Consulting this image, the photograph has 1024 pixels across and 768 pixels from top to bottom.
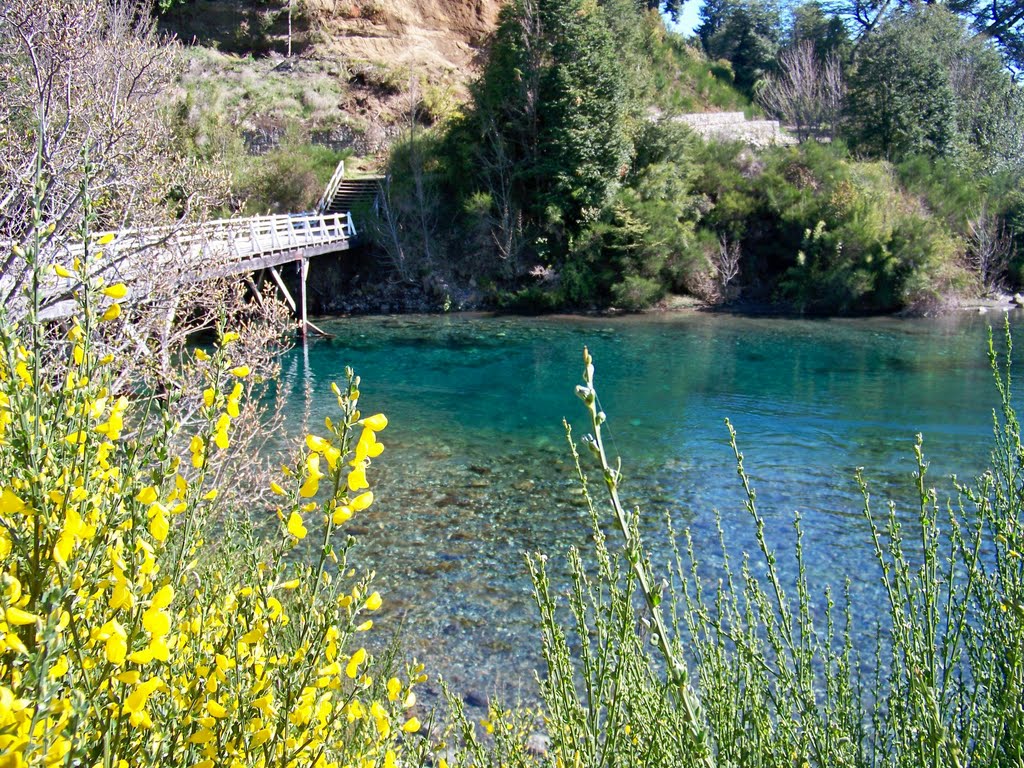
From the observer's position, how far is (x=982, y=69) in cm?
3309

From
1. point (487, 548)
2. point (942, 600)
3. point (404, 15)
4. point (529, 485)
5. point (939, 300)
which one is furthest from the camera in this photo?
point (404, 15)

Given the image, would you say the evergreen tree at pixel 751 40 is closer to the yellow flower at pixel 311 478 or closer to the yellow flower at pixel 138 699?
the yellow flower at pixel 311 478

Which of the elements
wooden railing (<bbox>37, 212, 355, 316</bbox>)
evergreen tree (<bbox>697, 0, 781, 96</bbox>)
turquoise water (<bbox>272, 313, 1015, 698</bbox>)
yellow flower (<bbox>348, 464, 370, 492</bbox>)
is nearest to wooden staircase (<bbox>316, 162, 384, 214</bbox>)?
turquoise water (<bbox>272, 313, 1015, 698</bbox>)

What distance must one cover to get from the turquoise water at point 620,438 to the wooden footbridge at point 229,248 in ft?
8.29

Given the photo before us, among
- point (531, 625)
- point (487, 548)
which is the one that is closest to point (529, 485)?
point (487, 548)

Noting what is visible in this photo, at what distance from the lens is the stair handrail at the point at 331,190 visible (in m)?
29.8

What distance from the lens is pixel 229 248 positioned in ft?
33.0

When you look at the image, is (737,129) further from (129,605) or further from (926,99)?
(129,605)

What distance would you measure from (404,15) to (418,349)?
27041 millimetres

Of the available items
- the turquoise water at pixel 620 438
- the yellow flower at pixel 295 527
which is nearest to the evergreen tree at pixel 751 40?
the turquoise water at pixel 620 438

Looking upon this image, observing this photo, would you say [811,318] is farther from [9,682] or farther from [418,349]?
[9,682]

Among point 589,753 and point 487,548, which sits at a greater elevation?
point 589,753

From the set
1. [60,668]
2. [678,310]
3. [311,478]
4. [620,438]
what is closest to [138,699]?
[60,668]

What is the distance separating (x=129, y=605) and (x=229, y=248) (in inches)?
365
